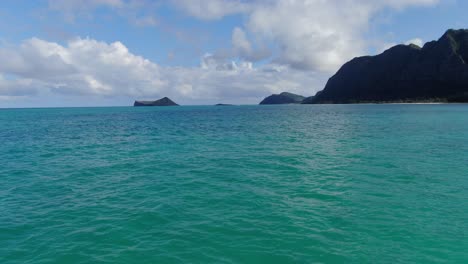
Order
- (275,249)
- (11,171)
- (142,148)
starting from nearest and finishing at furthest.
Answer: (275,249), (11,171), (142,148)

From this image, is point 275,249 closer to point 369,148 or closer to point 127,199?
point 127,199

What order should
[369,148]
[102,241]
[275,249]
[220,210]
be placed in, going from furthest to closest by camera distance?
1. [369,148]
2. [220,210]
3. [102,241]
4. [275,249]

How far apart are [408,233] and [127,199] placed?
16394 millimetres

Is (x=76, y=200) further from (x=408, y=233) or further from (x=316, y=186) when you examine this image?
(x=408, y=233)

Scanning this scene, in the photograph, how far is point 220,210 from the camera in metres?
17.2

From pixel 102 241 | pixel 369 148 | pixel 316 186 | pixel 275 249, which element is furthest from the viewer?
pixel 369 148

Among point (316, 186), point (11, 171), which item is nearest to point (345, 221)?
point (316, 186)

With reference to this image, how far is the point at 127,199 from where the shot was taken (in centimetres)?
1941

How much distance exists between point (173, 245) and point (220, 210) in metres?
4.52

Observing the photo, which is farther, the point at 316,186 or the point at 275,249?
the point at 316,186

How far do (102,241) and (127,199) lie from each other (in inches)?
231

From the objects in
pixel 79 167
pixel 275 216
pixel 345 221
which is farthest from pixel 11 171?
pixel 345 221

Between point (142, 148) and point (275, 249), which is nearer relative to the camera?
point (275, 249)

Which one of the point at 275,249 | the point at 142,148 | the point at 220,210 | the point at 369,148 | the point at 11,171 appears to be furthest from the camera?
the point at 142,148
